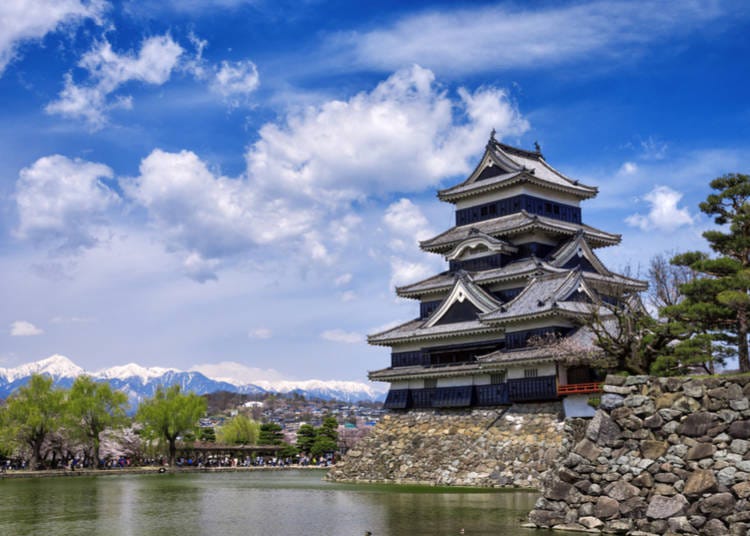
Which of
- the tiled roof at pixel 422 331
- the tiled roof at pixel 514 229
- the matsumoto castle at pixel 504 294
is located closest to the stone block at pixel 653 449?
the matsumoto castle at pixel 504 294

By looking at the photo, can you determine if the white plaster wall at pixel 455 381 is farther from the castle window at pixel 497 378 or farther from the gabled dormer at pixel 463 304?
the gabled dormer at pixel 463 304

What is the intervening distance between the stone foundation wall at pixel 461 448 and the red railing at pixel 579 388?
1.39 metres

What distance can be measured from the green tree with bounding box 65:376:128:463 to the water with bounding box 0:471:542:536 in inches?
795

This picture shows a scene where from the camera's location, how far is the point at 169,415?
67250mm

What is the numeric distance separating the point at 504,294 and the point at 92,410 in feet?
108

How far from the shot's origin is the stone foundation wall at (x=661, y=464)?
58.6 ft

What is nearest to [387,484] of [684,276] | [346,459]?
[346,459]

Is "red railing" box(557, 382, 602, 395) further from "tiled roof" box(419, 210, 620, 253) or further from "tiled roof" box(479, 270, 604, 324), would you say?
"tiled roof" box(419, 210, 620, 253)

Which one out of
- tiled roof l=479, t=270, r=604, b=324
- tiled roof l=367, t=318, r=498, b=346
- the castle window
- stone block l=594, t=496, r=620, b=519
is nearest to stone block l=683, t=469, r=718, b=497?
stone block l=594, t=496, r=620, b=519

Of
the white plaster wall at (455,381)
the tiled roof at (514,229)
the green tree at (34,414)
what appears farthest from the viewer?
the green tree at (34,414)

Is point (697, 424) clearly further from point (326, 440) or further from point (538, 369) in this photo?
point (326, 440)

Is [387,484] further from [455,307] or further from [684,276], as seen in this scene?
[684,276]

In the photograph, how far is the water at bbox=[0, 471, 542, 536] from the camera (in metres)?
22.0

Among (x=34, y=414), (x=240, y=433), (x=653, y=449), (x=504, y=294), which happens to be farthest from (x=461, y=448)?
(x=240, y=433)
